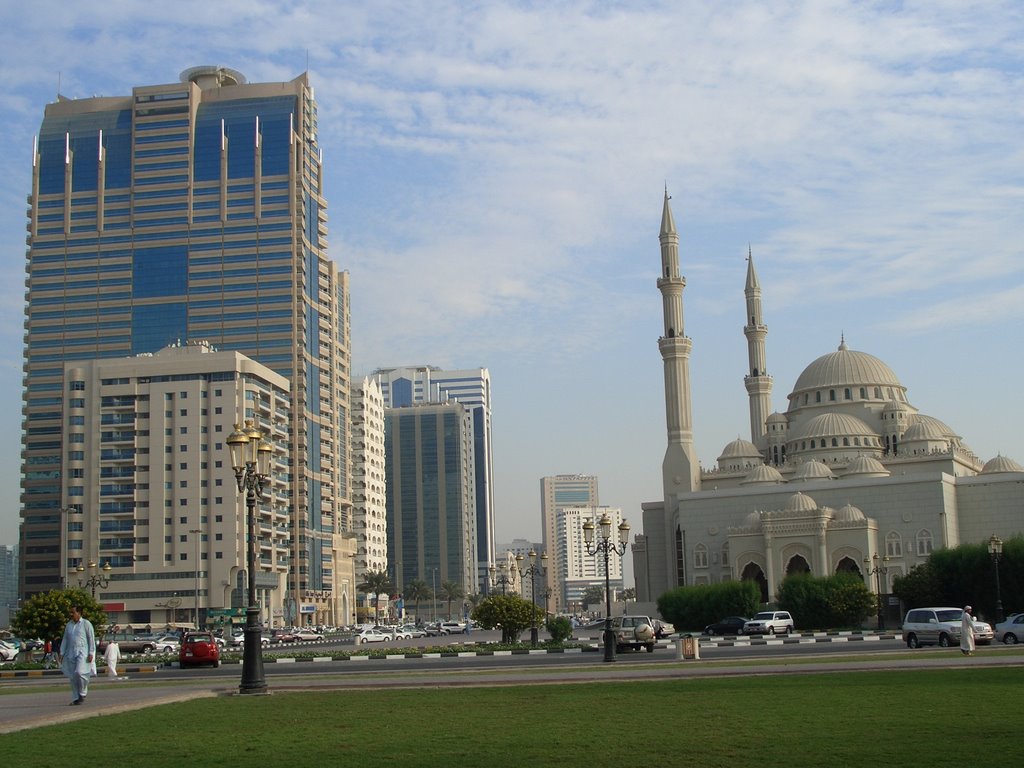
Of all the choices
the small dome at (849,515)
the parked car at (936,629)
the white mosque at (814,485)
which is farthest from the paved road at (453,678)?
the small dome at (849,515)

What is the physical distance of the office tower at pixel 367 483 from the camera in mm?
145000

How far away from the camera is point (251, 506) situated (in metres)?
22.8

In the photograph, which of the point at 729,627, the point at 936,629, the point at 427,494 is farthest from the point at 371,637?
the point at 427,494

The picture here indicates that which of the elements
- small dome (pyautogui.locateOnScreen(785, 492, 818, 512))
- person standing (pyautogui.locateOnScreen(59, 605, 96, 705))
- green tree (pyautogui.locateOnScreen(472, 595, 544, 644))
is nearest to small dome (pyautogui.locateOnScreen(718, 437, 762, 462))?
small dome (pyautogui.locateOnScreen(785, 492, 818, 512))

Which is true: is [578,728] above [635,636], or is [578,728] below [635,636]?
above

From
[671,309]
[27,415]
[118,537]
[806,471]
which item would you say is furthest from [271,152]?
[806,471]

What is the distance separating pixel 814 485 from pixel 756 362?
63.4ft

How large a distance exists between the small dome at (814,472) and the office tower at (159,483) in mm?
43374

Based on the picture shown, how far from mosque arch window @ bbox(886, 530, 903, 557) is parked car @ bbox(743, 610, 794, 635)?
1064 inches

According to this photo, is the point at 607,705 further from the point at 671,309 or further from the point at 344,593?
the point at 344,593

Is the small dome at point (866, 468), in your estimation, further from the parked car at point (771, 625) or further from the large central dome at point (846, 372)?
the parked car at point (771, 625)

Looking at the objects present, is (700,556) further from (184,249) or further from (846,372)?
(184,249)

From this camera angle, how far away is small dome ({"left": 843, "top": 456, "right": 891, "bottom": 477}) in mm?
85688

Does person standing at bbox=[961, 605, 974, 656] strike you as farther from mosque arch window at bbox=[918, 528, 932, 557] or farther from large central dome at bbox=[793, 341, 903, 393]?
large central dome at bbox=[793, 341, 903, 393]
